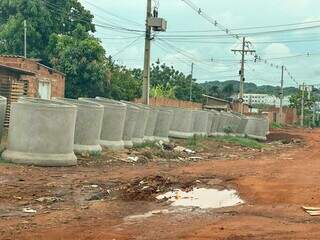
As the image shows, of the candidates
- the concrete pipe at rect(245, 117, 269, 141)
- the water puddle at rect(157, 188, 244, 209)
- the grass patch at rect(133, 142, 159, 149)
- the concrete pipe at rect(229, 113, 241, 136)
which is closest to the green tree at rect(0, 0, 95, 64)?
the concrete pipe at rect(229, 113, 241, 136)

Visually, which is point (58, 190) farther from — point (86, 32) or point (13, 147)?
point (86, 32)

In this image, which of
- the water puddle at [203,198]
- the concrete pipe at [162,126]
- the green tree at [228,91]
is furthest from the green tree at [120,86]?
the green tree at [228,91]

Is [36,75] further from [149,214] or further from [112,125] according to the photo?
[149,214]

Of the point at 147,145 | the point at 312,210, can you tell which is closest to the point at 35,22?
the point at 147,145

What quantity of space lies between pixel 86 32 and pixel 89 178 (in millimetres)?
27824

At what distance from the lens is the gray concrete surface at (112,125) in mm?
17625

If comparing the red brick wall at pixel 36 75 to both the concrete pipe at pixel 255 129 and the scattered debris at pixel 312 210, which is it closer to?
the concrete pipe at pixel 255 129

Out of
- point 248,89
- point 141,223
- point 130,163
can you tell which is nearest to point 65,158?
point 130,163

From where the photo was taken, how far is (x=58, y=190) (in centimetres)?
1091

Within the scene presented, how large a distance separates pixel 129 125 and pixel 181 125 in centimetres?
835

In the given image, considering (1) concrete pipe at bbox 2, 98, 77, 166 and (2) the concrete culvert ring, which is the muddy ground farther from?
(2) the concrete culvert ring

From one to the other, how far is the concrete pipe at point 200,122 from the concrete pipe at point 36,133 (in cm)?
1539

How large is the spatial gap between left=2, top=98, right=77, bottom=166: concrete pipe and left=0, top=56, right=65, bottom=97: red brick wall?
1273 cm

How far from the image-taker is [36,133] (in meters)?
13.5
